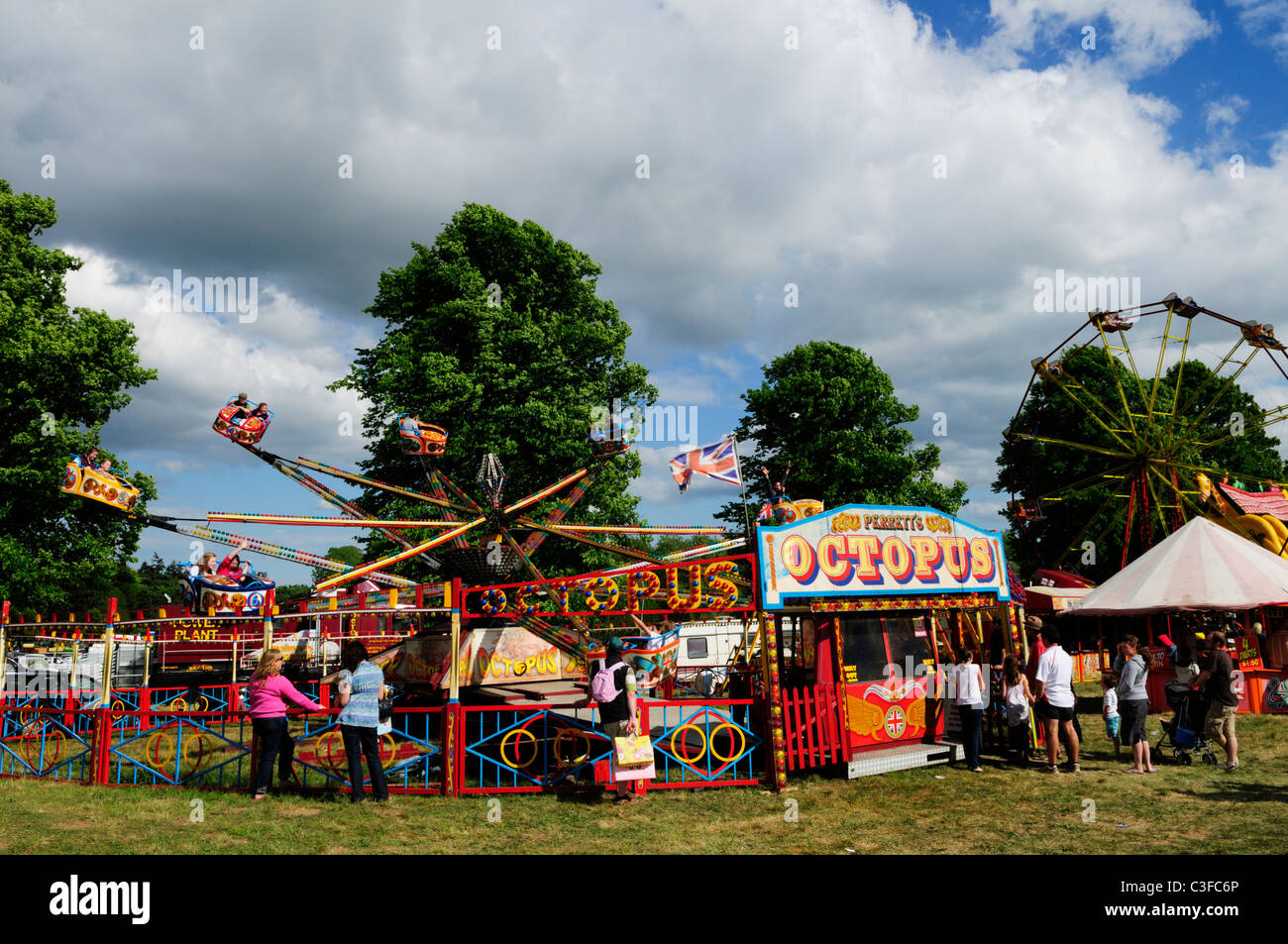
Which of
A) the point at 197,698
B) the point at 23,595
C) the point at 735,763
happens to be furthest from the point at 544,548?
the point at 735,763

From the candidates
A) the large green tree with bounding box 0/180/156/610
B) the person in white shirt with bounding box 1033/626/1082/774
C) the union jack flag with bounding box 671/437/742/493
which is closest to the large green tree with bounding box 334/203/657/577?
the large green tree with bounding box 0/180/156/610

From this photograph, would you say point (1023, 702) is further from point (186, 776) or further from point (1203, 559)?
point (186, 776)

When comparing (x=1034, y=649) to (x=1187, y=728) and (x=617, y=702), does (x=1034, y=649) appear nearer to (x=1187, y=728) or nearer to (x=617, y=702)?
(x=1187, y=728)

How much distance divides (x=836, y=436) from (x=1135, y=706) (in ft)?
68.0

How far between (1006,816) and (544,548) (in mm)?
16460

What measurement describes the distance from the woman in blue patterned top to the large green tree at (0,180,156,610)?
11604mm

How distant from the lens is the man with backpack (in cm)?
956

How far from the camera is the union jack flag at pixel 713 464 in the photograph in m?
16.0

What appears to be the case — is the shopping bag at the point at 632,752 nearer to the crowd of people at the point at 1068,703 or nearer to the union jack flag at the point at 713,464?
the crowd of people at the point at 1068,703

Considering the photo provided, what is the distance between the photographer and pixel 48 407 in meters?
18.8

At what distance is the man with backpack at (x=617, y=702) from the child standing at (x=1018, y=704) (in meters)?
5.54

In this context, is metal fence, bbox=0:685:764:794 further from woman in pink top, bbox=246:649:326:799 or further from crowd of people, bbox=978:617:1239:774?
crowd of people, bbox=978:617:1239:774

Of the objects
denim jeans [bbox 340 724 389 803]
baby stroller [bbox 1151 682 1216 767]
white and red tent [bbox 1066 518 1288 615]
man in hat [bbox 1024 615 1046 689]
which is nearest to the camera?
denim jeans [bbox 340 724 389 803]
